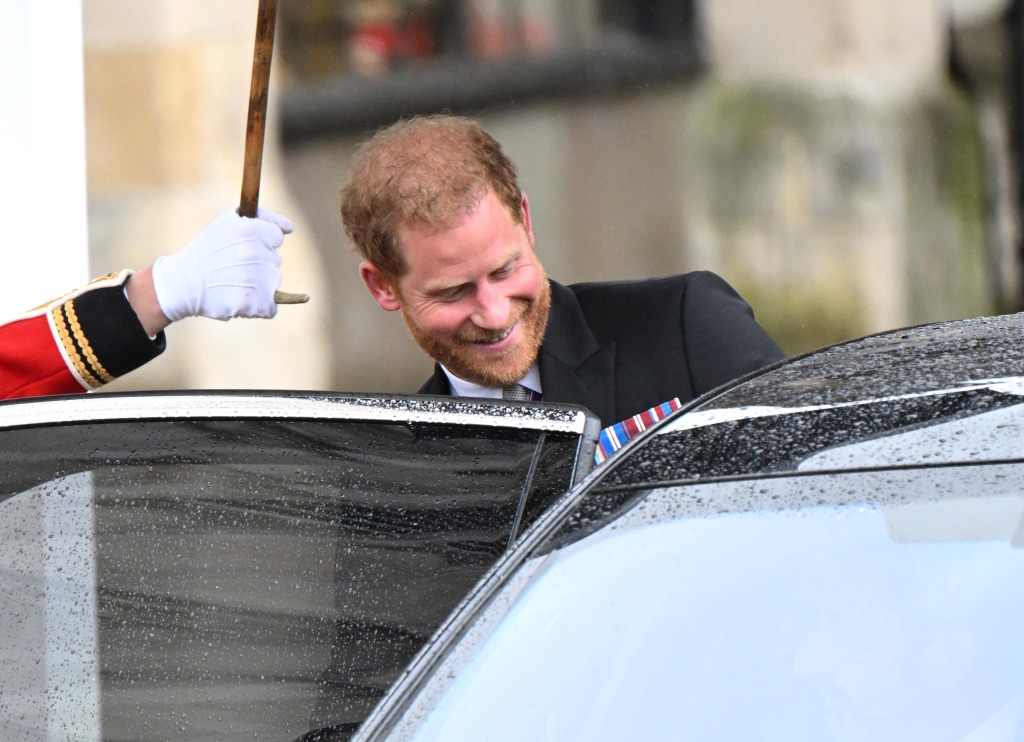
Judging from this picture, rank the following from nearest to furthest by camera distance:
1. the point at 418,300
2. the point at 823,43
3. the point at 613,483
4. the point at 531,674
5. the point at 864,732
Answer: the point at 864,732 < the point at 531,674 < the point at 613,483 < the point at 418,300 < the point at 823,43

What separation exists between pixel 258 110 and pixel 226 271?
0.32m

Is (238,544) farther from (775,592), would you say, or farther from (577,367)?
Result: (775,592)

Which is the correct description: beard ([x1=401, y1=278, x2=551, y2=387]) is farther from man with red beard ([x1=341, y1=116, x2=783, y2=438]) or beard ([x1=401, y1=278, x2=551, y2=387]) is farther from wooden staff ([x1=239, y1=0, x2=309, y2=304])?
wooden staff ([x1=239, y1=0, x2=309, y2=304])

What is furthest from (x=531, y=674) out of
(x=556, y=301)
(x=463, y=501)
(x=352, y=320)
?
(x=352, y=320)

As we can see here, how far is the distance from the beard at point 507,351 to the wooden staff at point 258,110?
336 mm

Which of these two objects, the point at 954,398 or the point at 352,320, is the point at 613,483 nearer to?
the point at 954,398

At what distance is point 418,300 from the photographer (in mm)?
2369

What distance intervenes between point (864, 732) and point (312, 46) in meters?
4.25

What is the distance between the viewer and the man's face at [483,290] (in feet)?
7.43

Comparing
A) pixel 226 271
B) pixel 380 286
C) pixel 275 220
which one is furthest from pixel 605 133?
pixel 380 286

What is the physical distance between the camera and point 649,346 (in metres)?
2.33

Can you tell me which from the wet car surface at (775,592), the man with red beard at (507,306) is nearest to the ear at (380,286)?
the man with red beard at (507,306)

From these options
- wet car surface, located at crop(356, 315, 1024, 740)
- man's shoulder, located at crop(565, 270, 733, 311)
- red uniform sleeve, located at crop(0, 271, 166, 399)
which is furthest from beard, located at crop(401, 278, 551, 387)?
wet car surface, located at crop(356, 315, 1024, 740)

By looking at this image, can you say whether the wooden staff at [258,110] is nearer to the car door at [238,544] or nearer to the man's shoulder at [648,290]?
the man's shoulder at [648,290]
